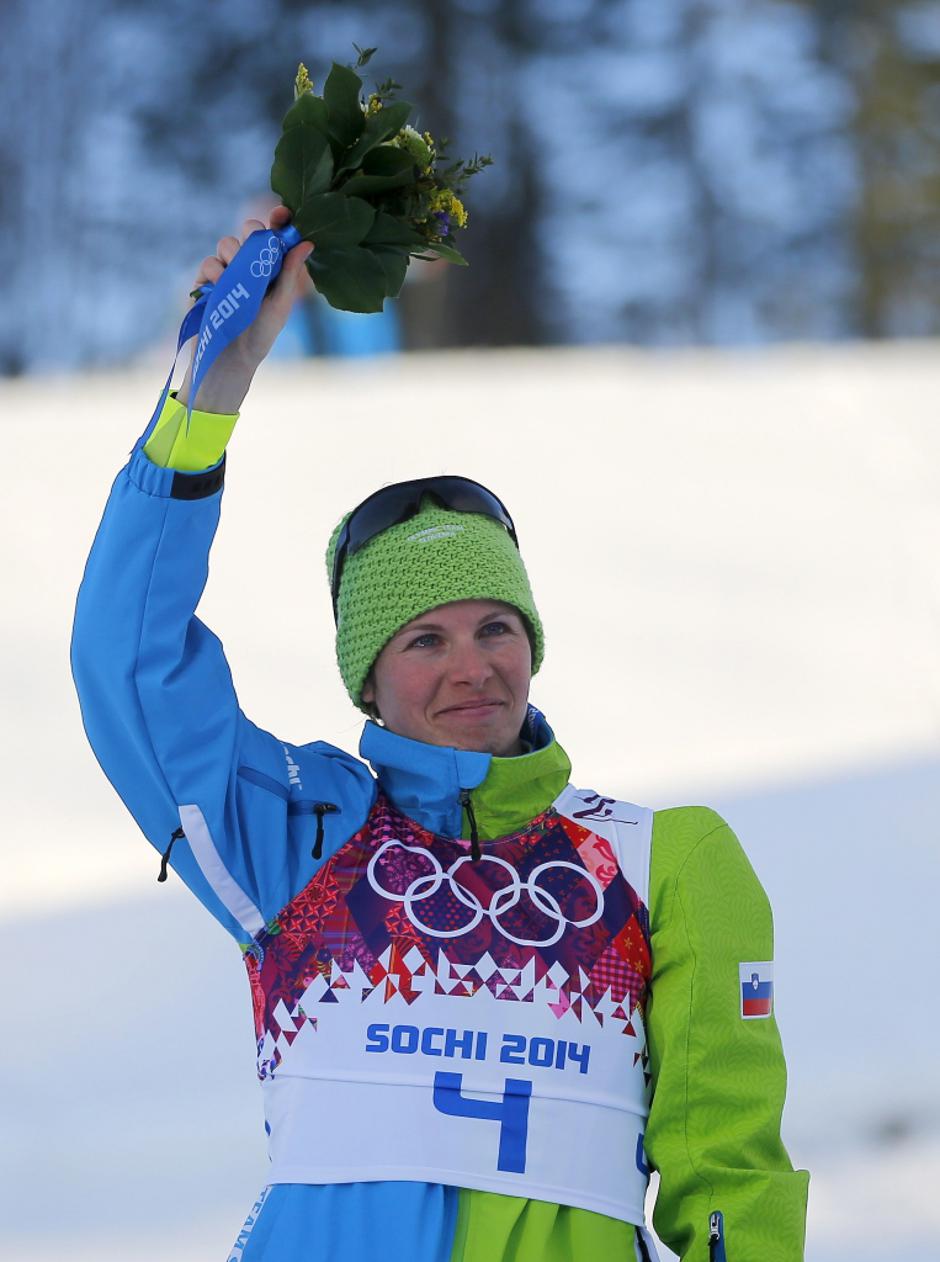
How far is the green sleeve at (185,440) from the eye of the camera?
73.8 inches

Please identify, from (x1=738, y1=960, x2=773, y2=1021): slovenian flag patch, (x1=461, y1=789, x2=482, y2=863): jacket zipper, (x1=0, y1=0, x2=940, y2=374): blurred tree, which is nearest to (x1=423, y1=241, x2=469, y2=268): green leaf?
(x1=461, y1=789, x2=482, y2=863): jacket zipper

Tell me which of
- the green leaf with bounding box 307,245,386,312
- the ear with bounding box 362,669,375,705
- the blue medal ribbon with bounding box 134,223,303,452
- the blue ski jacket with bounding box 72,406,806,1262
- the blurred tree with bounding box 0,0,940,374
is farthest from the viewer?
the blurred tree with bounding box 0,0,940,374

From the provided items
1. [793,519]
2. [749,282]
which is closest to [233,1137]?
[793,519]

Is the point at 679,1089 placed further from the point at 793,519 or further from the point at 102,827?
the point at 793,519

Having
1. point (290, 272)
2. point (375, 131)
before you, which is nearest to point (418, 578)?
point (290, 272)

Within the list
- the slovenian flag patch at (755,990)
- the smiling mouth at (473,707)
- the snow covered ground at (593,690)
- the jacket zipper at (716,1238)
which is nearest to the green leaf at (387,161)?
the smiling mouth at (473,707)

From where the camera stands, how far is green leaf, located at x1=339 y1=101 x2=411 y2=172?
198 centimetres

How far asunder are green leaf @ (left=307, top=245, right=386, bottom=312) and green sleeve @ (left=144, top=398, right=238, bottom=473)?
0.70ft

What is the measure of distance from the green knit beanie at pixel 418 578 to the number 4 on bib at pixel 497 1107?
506 millimetres

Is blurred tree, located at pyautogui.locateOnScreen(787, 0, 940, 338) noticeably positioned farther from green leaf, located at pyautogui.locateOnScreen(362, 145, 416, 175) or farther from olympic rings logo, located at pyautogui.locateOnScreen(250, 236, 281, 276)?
olympic rings logo, located at pyautogui.locateOnScreen(250, 236, 281, 276)

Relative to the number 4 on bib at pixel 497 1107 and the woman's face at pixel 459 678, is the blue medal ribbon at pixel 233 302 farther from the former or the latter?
the number 4 on bib at pixel 497 1107

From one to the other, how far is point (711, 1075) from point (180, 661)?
68 centimetres

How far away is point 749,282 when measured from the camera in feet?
40.1

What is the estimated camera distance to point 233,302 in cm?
188
